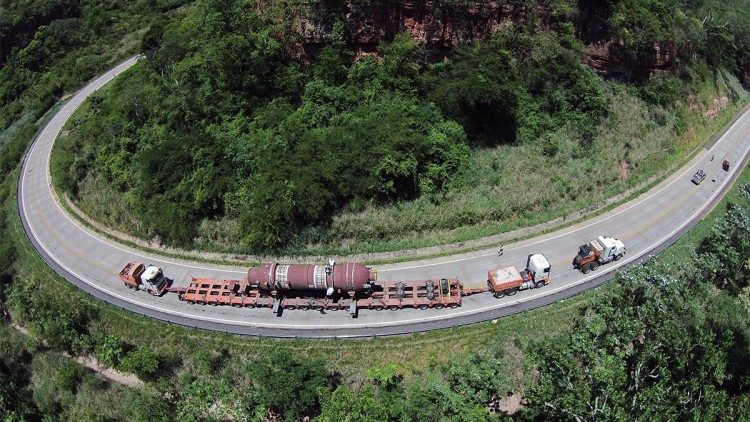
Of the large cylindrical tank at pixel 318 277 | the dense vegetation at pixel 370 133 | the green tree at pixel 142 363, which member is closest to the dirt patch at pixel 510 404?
the large cylindrical tank at pixel 318 277

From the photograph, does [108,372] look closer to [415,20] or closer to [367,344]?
[367,344]

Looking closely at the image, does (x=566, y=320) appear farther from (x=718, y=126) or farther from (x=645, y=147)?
(x=718, y=126)

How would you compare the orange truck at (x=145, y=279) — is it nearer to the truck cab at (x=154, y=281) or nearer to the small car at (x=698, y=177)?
the truck cab at (x=154, y=281)

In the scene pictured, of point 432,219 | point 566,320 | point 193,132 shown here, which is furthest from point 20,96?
point 566,320

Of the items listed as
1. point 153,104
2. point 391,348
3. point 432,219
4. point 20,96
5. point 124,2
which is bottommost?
point 391,348

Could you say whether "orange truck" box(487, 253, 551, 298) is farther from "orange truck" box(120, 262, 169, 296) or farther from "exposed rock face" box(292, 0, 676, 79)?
"orange truck" box(120, 262, 169, 296)

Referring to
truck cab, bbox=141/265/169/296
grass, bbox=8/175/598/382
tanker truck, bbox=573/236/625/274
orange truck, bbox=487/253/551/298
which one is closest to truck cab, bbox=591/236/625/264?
tanker truck, bbox=573/236/625/274
